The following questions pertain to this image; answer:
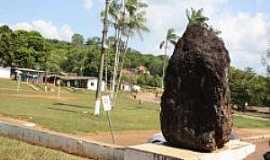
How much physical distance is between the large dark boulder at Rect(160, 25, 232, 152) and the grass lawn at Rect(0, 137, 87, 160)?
493 centimetres

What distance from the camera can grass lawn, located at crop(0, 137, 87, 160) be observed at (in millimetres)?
10539

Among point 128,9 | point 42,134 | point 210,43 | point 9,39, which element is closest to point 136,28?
point 128,9

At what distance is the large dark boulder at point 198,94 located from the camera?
20.5ft

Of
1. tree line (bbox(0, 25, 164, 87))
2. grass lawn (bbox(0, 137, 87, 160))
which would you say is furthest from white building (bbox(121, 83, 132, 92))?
grass lawn (bbox(0, 137, 87, 160))

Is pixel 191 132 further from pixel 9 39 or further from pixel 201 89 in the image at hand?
pixel 9 39

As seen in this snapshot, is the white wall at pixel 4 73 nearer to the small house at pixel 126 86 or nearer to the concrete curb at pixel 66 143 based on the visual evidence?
the small house at pixel 126 86

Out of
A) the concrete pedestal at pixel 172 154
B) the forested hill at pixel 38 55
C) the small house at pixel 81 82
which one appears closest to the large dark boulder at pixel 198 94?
the concrete pedestal at pixel 172 154

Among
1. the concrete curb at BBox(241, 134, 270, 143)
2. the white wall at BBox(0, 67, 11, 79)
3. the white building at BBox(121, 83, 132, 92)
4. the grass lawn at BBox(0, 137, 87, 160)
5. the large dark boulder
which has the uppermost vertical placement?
the white wall at BBox(0, 67, 11, 79)

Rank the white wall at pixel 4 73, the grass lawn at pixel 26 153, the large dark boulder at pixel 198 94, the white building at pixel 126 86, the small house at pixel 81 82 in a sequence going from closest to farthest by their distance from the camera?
the large dark boulder at pixel 198 94 < the grass lawn at pixel 26 153 < the white wall at pixel 4 73 < the small house at pixel 81 82 < the white building at pixel 126 86

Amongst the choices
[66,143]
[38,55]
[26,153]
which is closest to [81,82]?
[38,55]

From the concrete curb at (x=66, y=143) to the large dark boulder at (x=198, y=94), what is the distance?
14.3 ft

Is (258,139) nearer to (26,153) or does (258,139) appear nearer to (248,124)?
(248,124)

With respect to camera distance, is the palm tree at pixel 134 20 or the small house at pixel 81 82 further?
the small house at pixel 81 82

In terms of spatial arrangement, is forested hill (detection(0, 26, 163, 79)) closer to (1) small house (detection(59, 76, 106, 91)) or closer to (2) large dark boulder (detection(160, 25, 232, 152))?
(1) small house (detection(59, 76, 106, 91))
